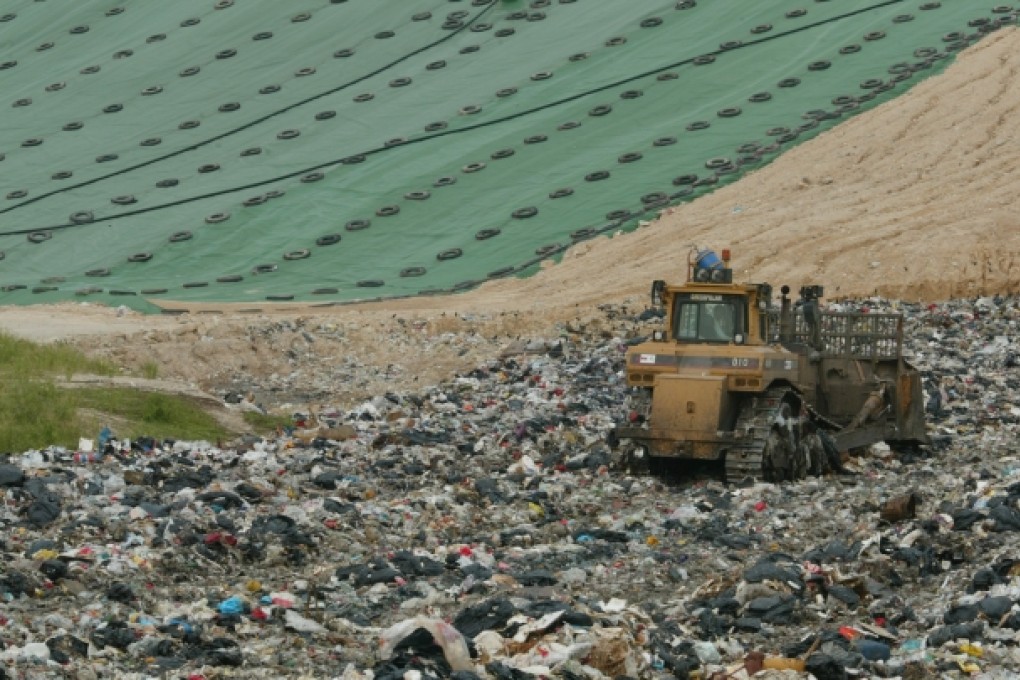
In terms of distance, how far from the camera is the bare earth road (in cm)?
2542

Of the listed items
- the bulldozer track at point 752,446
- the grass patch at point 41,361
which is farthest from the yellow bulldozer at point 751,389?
the grass patch at point 41,361

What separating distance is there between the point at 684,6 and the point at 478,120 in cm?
554

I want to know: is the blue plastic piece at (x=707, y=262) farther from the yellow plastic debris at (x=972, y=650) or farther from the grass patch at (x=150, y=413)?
the yellow plastic debris at (x=972, y=650)

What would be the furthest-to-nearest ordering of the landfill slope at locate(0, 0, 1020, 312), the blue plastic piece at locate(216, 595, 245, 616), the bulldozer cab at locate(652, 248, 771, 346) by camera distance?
the landfill slope at locate(0, 0, 1020, 312)
the bulldozer cab at locate(652, 248, 771, 346)
the blue plastic piece at locate(216, 595, 245, 616)

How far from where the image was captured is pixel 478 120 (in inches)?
1335

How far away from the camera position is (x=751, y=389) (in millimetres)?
16453

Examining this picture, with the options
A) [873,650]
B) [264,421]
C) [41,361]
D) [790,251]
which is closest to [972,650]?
[873,650]

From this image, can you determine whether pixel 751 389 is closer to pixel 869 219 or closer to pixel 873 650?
pixel 873 650

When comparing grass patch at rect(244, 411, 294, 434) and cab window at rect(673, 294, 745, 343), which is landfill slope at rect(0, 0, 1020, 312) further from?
cab window at rect(673, 294, 745, 343)

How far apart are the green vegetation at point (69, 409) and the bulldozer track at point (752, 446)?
640 centimetres

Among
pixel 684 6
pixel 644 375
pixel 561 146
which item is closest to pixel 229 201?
pixel 561 146

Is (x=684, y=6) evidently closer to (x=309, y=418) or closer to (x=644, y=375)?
(x=309, y=418)

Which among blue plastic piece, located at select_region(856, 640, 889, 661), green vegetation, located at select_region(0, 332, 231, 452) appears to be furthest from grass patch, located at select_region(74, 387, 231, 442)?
blue plastic piece, located at select_region(856, 640, 889, 661)

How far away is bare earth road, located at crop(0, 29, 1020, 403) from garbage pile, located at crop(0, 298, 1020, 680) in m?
5.56
